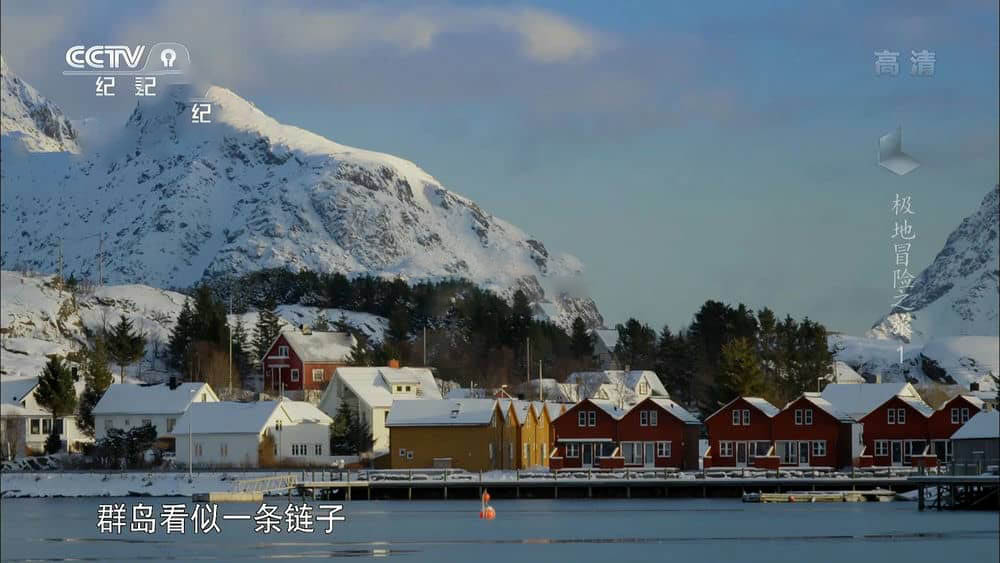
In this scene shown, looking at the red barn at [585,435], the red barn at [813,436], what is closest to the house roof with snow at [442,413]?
the red barn at [585,435]

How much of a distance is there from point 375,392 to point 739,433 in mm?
19055

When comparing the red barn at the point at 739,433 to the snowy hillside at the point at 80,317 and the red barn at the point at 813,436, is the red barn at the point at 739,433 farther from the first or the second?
the snowy hillside at the point at 80,317

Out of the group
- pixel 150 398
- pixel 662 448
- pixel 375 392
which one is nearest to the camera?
pixel 662 448

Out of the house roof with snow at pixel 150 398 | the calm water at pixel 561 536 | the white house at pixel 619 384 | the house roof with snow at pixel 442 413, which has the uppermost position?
the white house at pixel 619 384

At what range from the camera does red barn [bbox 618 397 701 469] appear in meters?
82.5

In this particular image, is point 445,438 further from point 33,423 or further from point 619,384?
point 619,384

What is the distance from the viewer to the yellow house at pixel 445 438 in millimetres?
80125

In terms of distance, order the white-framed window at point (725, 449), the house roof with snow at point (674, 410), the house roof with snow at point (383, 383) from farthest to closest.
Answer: the house roof with snow at point (383, 383)
the house roof with snow at point (674, 410)
the white-framed window at point (725, 449)

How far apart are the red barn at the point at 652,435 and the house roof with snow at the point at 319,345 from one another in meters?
33.9

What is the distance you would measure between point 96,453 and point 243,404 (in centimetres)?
683

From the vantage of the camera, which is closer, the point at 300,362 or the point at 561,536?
the point at 561,536

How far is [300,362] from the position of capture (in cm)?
11256

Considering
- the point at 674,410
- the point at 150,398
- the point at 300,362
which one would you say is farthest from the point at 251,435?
the point at 300,362

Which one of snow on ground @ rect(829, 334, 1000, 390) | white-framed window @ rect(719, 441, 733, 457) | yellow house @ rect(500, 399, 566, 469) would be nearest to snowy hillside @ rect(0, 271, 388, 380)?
yellow house @ rect(500, 399, 566, 469)
